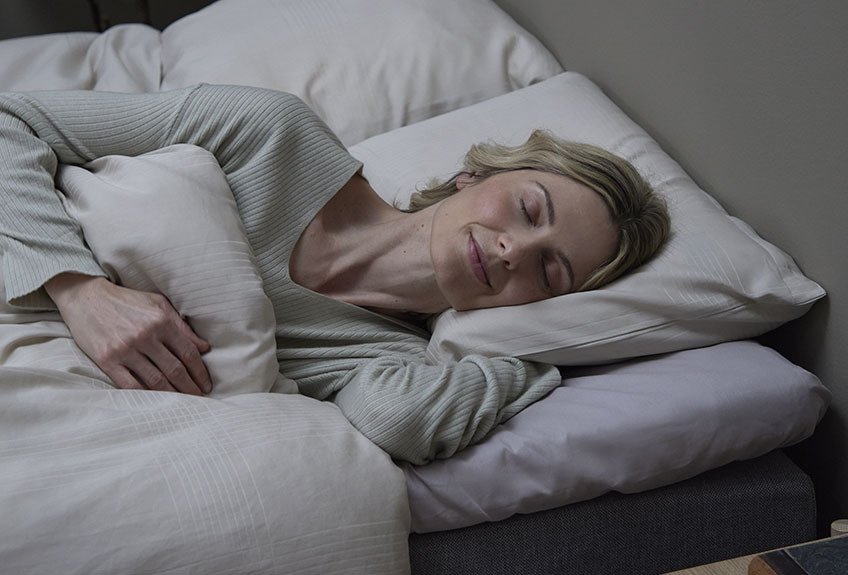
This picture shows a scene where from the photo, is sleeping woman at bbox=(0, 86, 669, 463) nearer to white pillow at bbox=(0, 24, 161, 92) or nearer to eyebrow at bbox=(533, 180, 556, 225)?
eyebrow at bbox=(533, 180, 556, 225)

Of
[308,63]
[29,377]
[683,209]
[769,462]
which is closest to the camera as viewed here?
[29,377]

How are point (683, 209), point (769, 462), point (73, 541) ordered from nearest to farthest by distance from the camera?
point (73, 541) → point (769, 462) → point (683, 209)

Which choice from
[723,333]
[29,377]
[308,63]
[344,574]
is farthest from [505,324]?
[308,63]

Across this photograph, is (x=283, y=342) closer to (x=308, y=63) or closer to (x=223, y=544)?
(x=223, y=544)

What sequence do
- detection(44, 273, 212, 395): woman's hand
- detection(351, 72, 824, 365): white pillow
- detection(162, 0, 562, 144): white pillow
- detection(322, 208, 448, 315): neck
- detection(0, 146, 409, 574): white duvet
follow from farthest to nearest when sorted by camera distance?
detection(162, 0, 562, 144): white pillow → detection(322, 208, 448, 315): neck → detection(351, 72, 824, 365): white pillow → detection(44, 273, 212, 395): woman's hand → detection(0, 146, 409, 574): white duvet

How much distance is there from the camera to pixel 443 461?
3.59 feet

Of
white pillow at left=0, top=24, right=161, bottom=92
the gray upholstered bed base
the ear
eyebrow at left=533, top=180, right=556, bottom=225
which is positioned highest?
eyebrow at left=533, top=180, right=556, bottom=225

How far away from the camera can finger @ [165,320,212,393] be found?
1.08 m

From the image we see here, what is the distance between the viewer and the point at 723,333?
1.23m

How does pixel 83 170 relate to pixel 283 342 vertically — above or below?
above

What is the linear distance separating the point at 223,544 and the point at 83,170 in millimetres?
582

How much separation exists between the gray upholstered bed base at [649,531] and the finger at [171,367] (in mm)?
332

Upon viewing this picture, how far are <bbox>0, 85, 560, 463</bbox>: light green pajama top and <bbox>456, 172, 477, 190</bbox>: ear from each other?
17 cm

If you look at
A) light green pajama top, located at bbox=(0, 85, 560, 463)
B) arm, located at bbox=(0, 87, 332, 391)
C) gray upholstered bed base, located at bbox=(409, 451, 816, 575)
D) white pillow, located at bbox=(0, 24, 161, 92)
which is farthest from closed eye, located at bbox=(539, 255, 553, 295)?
white pillow, located at bbox=(0, 24, 161, 92)
